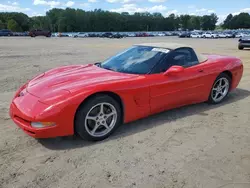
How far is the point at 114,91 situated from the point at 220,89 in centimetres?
269

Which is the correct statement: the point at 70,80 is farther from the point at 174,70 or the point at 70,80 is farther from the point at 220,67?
the point at 220,67

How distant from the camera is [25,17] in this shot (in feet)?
398

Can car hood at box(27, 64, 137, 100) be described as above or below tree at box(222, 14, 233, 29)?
below

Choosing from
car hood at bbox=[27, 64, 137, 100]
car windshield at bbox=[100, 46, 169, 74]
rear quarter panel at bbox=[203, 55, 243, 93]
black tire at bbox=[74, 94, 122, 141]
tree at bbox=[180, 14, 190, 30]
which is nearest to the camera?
black tire at bbox=[74, 94, 122, 141]

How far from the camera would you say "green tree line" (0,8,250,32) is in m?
120

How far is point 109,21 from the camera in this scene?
13675 cm

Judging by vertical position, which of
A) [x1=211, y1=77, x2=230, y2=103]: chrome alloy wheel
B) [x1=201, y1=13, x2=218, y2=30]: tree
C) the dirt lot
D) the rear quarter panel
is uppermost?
[x1=201, y1=13, x2=218, y2=30]: tree

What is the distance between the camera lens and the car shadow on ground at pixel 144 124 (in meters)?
3.46

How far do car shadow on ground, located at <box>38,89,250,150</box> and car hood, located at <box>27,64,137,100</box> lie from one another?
0.65 m

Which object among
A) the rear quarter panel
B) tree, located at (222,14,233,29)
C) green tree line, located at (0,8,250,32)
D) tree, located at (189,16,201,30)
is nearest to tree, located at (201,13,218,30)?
green tree line, located at (0,8,250,32)

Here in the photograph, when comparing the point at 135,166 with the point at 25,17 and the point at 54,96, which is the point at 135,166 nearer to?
the point at 54,96

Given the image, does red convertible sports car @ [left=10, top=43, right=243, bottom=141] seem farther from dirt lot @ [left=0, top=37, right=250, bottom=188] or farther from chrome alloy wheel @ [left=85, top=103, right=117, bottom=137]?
dirt lot @ [left=0, top=37, right=250, bottom=188]

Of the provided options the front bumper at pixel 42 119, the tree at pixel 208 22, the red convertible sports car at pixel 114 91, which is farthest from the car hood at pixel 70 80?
the tree at pixel 208 22

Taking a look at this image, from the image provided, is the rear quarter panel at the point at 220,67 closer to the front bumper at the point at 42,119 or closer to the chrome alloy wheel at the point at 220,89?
the chrome alloy wheel at the point at 220,89
